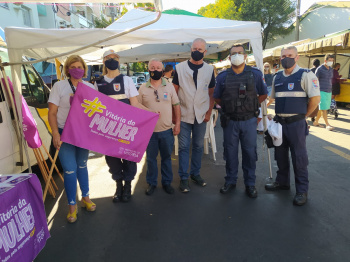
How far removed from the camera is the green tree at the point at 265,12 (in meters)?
30.4

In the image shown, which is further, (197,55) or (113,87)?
(197,55)

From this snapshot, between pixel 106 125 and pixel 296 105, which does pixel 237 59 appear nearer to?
pixel 296 105

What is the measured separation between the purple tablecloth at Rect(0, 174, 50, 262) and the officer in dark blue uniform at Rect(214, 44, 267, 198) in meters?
2.43

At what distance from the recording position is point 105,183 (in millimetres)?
4375

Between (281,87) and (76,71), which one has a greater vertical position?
(76,71)

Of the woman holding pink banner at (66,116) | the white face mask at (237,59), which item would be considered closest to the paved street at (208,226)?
the woman holding pink banner at (66,116)

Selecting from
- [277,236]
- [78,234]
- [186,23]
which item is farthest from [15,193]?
[186,23]

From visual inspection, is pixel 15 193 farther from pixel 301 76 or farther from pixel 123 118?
pixel 301 76

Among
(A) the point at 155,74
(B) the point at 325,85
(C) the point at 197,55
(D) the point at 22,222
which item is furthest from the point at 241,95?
(B) the point at 325,85

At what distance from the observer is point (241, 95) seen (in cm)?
344

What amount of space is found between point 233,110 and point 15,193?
8.49ft

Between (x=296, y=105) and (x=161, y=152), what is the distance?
1.89 metres

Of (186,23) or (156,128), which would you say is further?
(186,23)

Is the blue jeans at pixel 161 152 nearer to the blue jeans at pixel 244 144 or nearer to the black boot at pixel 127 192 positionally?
the black boot at pixel 127 192
